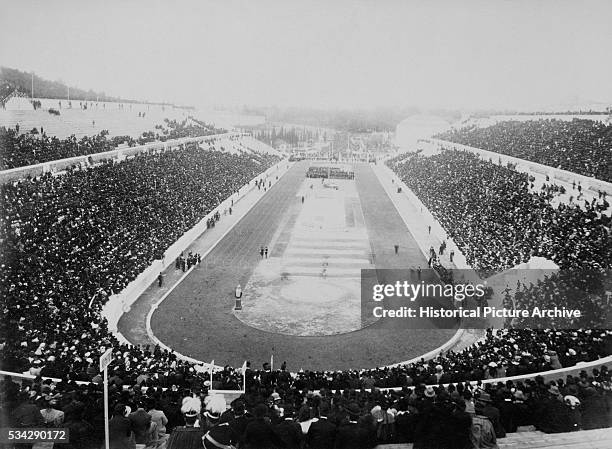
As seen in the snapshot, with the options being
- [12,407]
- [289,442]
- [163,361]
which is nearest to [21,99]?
[163,361]

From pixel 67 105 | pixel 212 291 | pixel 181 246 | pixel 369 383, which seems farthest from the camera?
pixel 67 105

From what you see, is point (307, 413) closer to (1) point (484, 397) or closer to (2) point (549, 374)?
(1) point (484, 397)

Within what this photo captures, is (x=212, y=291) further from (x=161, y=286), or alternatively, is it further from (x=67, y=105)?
(x=67, y=105)

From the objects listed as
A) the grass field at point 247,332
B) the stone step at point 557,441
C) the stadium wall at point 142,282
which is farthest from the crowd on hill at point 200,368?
the grass field at point 247,332

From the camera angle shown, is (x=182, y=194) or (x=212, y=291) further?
(x=182, y=194)

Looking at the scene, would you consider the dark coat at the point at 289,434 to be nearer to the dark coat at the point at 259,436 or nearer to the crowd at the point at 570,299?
the dark coat at the point at 259,436

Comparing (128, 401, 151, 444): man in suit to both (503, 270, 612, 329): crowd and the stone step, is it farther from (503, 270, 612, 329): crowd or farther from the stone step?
(503, 270, 612, 329): crowd
